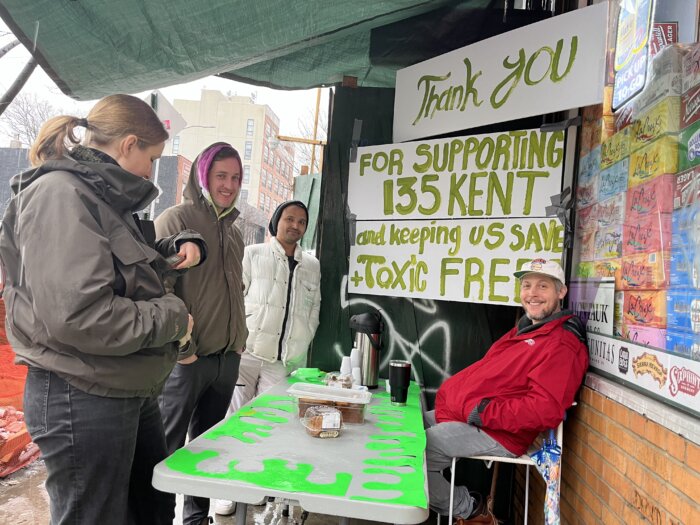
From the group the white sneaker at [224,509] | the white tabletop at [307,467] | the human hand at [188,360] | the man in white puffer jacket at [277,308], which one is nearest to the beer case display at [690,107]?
the white tabletop at [307,467]

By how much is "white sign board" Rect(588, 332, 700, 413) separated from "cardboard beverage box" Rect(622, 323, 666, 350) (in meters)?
0.02

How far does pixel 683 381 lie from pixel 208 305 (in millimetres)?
1860

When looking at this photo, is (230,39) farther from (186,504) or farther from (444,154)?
(186,504)

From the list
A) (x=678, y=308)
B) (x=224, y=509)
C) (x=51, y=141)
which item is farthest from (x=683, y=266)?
(x=224, y=509)

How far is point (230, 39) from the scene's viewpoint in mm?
2686

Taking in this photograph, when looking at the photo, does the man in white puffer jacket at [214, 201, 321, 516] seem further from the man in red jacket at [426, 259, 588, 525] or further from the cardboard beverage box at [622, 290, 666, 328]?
the cardboard beverage box at [622, 290, 666, 328]

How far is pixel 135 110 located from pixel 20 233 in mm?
484

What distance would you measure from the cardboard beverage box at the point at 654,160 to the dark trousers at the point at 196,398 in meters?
1.93

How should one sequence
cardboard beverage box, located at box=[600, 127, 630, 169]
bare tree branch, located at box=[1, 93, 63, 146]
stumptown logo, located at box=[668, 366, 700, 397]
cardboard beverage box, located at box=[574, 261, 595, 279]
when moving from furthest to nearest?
bare tree branch, located at box=[1, 93, 63, 146]
cardboard beverage box, located at box=[574, 261, 595, 279]
cardboard beverage box, located at box=[600, 127, 630, 169]
stumptown logo, located at box=[668, 366, 700, 397]

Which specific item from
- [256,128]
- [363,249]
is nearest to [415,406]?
[363,249]

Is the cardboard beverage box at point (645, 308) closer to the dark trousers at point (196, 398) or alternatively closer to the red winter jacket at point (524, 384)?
the red winter jacket at point (524, 384)

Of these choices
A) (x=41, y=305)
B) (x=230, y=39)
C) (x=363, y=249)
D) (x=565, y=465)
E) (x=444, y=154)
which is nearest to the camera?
(x=41, y=305)

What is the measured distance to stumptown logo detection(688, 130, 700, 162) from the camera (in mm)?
1473

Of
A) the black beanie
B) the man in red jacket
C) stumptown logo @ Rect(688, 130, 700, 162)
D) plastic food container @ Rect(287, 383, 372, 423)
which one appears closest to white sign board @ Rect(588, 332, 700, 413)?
the man in red jacket
